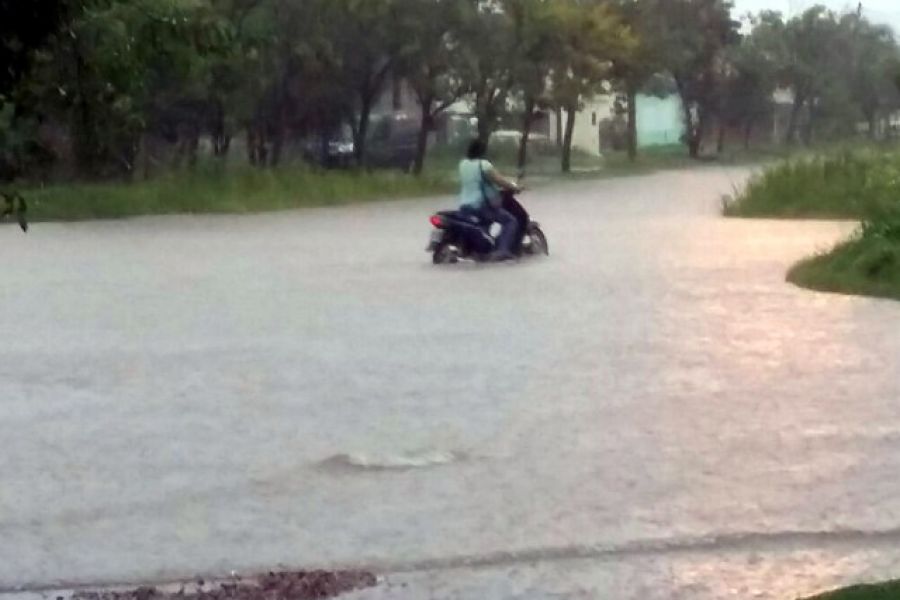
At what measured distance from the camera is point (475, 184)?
2389cm

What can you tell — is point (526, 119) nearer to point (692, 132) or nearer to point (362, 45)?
point (362, 45)

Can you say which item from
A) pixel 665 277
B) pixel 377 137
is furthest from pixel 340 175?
pixel 665 277

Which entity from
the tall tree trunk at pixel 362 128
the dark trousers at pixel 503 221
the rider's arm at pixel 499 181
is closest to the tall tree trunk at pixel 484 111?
the tall tree trunk at pixel 362 128

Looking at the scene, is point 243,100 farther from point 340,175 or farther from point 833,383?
point 833,383

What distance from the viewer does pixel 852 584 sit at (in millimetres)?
7020

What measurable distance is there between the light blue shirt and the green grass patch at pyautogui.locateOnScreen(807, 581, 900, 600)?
683 inches

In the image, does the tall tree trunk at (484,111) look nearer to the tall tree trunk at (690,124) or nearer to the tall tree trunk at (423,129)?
the tall tree trunk at (423,129)

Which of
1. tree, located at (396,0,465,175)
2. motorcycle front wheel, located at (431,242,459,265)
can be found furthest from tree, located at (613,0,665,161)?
motorcycle front wheel, located at (431,242,459,265)

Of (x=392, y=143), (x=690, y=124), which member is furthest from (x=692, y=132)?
(x=392, y=143)

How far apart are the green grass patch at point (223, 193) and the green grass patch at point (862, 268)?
61.0ft

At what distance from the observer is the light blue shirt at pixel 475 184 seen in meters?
23.7

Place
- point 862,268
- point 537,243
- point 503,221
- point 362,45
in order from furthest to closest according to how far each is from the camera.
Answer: point 362,45 < point 537,243 < point 503,221 < point 862,268

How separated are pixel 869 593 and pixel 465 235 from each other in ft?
57.0

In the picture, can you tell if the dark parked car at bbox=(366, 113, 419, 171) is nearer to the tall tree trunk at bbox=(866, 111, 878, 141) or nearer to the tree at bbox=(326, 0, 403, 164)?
the tree at bbox=(326, 0, 403, 164)
